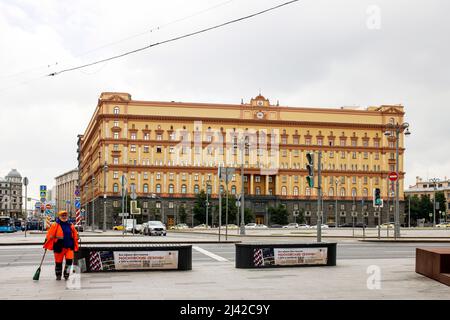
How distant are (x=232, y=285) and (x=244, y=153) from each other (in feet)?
408

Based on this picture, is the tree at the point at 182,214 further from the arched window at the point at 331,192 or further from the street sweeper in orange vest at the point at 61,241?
the street sweeper in orange vest at the point at 61,241

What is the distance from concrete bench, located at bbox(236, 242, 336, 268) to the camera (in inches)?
714

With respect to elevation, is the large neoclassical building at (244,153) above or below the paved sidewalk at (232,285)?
above

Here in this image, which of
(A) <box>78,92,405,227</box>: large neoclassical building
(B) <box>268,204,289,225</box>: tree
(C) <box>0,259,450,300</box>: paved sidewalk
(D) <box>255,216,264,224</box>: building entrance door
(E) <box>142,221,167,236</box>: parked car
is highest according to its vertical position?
(A) <box>78,92,405,227</box>: large neoclassical building

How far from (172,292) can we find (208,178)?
12420 cm

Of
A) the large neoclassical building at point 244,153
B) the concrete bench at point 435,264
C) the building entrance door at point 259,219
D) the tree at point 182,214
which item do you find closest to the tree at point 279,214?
the large neoclassical building at point 244,153

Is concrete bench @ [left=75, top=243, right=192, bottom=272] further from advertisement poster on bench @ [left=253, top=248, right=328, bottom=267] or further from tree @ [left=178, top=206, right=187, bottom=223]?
tree @ [left=178, top=206, right=187, bottom=223]

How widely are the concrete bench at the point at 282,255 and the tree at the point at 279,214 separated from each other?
377ft

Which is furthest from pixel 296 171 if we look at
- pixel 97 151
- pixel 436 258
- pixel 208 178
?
pixel 436 258

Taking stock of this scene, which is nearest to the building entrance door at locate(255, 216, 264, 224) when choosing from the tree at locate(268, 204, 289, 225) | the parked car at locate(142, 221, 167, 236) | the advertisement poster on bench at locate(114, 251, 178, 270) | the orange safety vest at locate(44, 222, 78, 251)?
the tree at locate(268, 204, 289, 225)

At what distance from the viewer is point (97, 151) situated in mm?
139625

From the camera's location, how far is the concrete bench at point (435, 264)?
14567mm

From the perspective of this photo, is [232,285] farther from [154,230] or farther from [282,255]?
[154,230]
